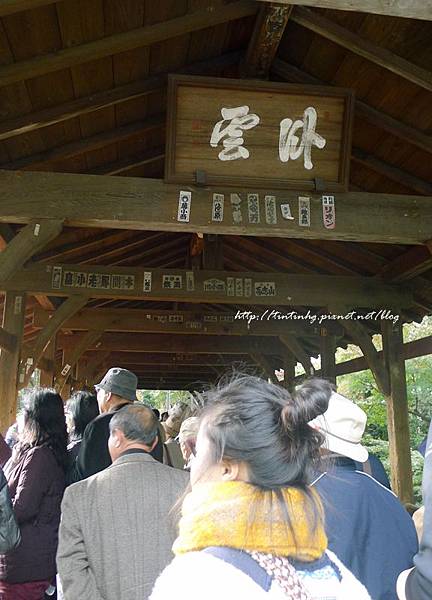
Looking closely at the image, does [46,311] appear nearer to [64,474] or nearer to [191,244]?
[191,244]

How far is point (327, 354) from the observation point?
8219 millimetres

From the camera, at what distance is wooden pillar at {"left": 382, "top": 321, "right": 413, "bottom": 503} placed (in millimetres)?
6301

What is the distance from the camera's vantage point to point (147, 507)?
6.59ft

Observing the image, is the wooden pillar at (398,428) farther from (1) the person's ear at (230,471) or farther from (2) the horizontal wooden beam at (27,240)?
(1) the person's ear at (230,471)

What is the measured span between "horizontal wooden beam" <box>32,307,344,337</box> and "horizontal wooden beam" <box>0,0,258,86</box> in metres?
5.20

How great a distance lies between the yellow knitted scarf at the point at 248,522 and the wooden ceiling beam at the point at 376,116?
411 centimetres

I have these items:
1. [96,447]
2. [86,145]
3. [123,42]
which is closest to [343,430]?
[96,447]

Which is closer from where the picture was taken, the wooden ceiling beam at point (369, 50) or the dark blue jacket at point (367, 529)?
the dark blue jacket at point (367, 529)

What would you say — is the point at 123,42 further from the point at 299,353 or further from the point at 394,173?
the point at 299,353

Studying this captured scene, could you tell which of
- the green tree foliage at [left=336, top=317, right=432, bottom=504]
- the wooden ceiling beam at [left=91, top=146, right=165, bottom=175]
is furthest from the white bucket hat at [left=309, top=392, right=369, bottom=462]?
the green tree foliage at [left=336, top=317, right=432, bottom=504]

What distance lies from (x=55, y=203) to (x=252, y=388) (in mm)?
3373

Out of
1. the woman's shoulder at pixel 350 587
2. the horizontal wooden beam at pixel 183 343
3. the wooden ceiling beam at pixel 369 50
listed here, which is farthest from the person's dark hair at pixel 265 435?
the horizontal wooden beam at pixel 183 343

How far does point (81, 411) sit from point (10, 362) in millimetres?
2868

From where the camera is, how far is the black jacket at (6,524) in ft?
7.59
